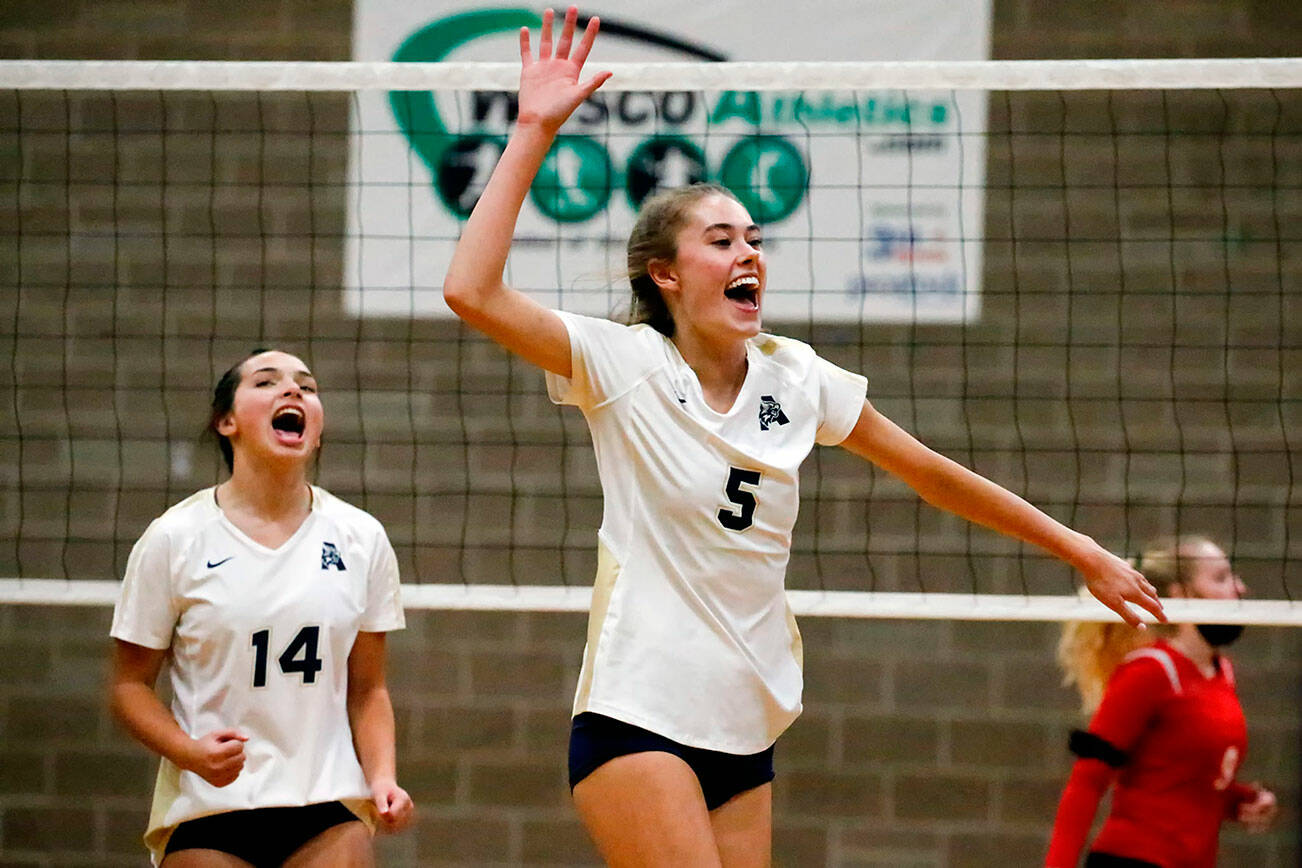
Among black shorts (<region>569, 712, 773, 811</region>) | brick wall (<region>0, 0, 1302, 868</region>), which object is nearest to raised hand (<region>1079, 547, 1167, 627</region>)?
black shorts (<region>569, 712, 773, 811</region>)

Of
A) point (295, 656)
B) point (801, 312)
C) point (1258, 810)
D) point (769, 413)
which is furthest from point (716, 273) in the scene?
point (801, 312)

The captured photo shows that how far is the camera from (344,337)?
5754 mm

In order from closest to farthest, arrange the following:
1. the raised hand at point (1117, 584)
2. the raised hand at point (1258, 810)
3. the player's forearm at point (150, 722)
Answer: the raised hand at point (1117, 584)
the player's forearm at point (150, 722)
the raised hand at point (1258, 810)

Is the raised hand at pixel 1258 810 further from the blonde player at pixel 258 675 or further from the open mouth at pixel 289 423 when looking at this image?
the open mouth at pixel 289 423

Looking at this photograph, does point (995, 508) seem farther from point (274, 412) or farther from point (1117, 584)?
point (274, 412)

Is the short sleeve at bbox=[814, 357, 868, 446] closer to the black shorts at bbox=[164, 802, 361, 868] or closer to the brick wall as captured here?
the black shorts at bbox=[164, 802, 361, 868]

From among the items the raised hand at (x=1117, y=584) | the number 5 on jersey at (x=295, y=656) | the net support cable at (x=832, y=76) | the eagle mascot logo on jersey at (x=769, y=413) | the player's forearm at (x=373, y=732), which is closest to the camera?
the eagle mascot logo on jersey at (x=769, y=413)

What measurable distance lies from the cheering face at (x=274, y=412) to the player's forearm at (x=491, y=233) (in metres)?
1.01

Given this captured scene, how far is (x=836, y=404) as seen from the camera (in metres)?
2.74

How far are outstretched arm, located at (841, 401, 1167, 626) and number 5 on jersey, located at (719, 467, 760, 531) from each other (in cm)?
32

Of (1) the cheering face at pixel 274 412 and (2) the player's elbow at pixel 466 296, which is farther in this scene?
(1) the cheering face at pixel 274 412

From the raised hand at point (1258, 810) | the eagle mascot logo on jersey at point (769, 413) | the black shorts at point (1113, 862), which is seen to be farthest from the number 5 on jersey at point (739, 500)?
the raised hand at point (1258, 810)

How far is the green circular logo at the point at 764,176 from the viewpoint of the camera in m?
5.62

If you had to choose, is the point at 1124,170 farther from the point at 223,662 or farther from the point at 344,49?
the point at 223,662
